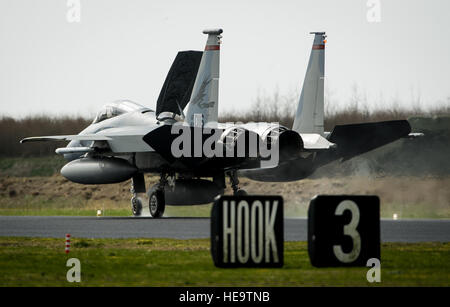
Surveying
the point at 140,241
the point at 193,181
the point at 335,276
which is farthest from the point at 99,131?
the point at 335,276

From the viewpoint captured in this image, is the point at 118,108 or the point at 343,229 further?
the point at 118,108

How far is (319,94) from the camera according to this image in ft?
122

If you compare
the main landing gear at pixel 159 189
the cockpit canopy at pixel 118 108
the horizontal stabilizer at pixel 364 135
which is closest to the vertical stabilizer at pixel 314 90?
the horizontal stabilizer at pixel 364 135

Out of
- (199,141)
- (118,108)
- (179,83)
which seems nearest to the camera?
(199,141)

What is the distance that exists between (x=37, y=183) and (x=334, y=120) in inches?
977

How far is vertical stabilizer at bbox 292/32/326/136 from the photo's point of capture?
37.1 m

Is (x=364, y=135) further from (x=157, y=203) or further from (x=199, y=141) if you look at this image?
(x=157, y=203)

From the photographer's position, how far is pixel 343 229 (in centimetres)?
1462

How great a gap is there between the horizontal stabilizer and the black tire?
23.3 ft

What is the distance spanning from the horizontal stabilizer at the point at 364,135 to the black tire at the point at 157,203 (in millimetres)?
7110

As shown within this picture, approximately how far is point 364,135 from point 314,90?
3.41 m

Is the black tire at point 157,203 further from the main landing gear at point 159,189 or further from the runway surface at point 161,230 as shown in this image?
the runway surface at point 161,230

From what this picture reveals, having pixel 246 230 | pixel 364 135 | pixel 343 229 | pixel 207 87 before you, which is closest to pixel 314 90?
pixel 364 135

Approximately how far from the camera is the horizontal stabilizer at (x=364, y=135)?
1367 inches
